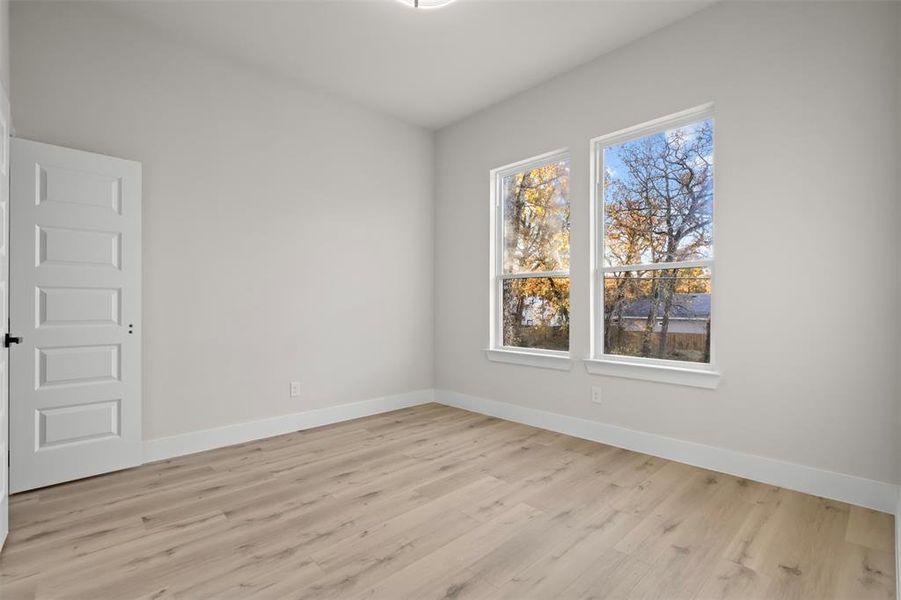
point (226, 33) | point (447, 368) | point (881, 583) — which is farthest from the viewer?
point (447, 368)

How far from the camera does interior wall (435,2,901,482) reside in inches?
95.3

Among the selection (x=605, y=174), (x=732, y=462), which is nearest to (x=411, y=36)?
(x=605, y=174)

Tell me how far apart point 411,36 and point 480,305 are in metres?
2.42

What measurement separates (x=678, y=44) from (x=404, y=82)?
2133mm

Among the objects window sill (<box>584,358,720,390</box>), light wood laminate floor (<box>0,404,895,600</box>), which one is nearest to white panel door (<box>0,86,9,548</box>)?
light wood laminate floor (<box>0,404,895,600</box>)

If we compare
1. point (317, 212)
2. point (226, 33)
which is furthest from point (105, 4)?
point (317, 212)

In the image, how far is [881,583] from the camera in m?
1.81

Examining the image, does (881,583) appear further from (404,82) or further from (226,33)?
(226,33)

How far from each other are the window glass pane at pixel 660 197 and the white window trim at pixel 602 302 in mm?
50

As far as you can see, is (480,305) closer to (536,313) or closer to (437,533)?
(536,313)

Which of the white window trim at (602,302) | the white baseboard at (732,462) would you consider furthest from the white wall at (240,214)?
the white window trim at (602,302)

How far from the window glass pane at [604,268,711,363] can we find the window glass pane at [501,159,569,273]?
0.61 meters

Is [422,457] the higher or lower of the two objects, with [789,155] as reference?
lower

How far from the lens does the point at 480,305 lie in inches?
181
